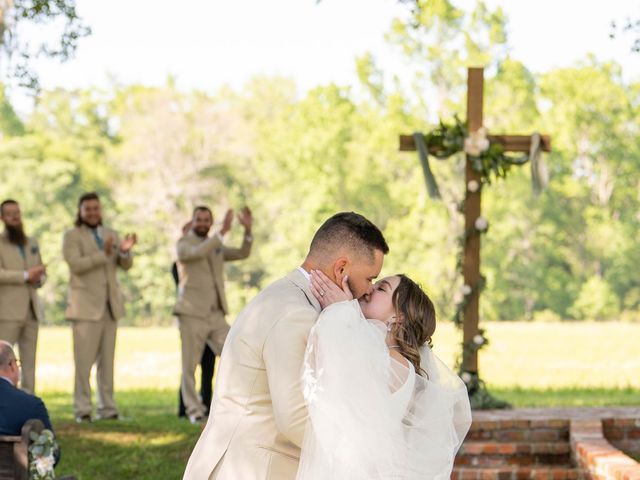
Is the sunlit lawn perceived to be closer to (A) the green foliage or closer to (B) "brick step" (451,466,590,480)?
(B) "brick step" (451,466,590,480)

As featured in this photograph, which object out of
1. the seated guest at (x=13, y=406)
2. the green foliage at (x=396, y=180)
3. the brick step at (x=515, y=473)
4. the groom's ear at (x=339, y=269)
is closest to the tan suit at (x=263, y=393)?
the groom's ear at (x=339, y=269)

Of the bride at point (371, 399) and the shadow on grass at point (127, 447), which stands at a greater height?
the bride at point (371, 399)

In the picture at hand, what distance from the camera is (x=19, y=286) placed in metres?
11.1

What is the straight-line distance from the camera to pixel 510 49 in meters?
43.3

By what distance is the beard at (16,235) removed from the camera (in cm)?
1099

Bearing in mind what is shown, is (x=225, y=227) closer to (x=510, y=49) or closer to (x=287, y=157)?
(x=510, y=49)

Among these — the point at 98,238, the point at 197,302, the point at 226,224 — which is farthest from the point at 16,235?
the point at 226,224

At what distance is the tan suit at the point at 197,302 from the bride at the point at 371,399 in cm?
732

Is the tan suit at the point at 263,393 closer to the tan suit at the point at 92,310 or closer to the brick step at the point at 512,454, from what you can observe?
the brick step at the point at 512,454

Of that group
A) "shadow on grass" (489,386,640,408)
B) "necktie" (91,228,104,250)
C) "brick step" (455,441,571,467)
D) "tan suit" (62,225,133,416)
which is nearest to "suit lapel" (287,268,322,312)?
"brick step" (455,441,571,467)

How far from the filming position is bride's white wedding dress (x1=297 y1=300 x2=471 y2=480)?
4.00 meters

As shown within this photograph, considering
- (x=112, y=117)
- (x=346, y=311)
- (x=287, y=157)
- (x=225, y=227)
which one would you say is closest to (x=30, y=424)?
(x=346, y=311)

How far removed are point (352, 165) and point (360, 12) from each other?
5.63 m

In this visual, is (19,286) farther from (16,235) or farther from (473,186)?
(473,186)
